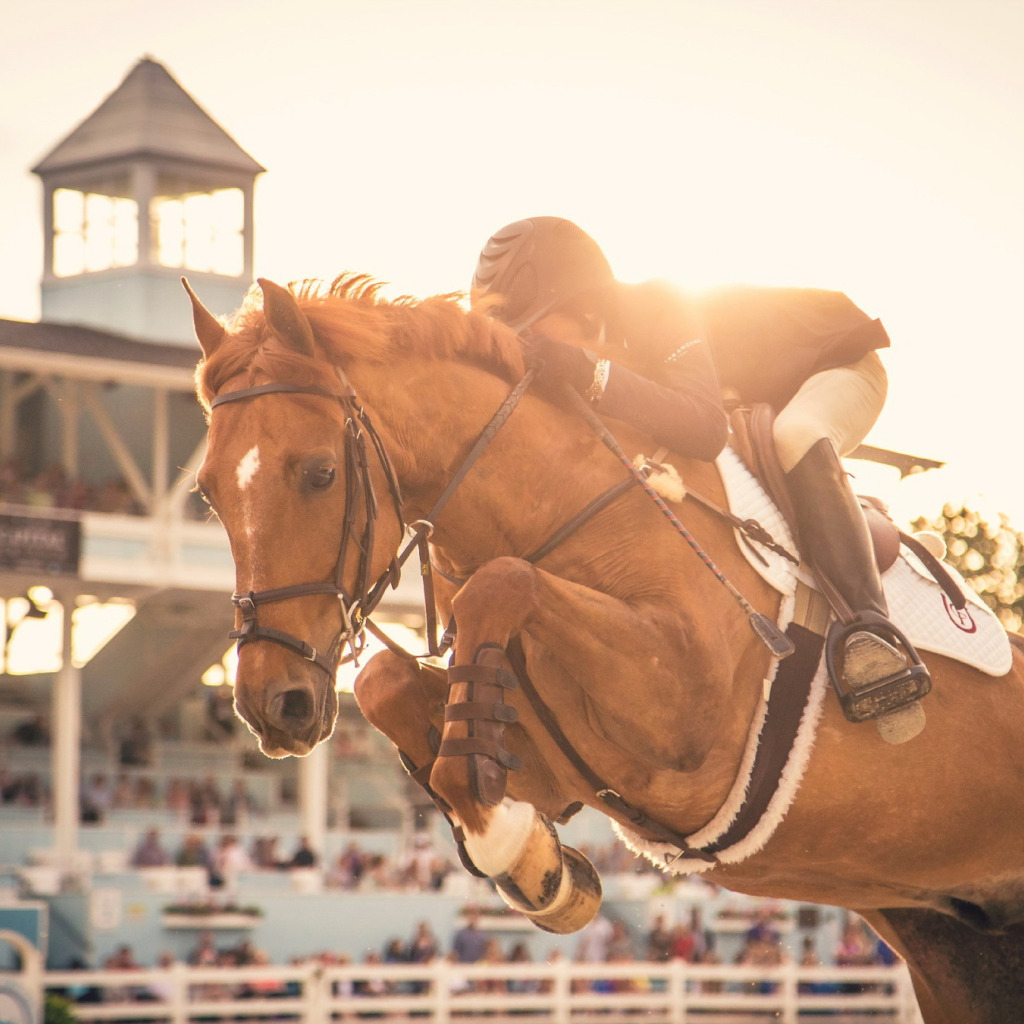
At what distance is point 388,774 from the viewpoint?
2692 cm

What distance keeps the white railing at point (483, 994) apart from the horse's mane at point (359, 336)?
10.1 meters

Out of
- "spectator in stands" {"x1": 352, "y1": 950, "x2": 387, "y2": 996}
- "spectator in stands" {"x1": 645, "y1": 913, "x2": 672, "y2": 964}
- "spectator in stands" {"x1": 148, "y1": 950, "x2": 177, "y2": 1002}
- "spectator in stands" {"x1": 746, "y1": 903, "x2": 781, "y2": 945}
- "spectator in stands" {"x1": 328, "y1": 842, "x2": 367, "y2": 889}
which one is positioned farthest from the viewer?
"spectator in stands" {"x1": 328, "y1": 842, "x2": 367, "y2": 889}

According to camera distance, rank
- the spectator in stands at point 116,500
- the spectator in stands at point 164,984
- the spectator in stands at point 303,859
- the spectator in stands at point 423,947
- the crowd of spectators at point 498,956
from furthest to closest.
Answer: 1. the spectator in stands at point 116,500
2. the spectator in stands at point 303,859
3. the spectator in stands at point 423,947
4. the crowd of spectators at point 498,956
5. the spectator in stands at point 164,984

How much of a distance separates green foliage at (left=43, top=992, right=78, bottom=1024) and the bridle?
32.7 ft

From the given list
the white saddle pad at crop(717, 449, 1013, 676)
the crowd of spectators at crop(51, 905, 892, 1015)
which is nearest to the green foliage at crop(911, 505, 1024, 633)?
the crowd of spectators at crop(51, 905, 892, 1015)

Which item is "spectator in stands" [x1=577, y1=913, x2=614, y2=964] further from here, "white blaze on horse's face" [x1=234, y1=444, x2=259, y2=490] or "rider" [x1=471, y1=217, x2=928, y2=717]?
"white blaze on horse's face" [x1=234, y1=444, x2=259, y2=490]

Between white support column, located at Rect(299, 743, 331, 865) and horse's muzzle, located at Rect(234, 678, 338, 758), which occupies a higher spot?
horse's muzzle, located at Rect(234, 678, 338, 758)

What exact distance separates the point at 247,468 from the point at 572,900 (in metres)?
1.44

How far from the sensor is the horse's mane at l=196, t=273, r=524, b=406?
14.6 ft

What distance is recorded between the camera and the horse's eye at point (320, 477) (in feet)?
13.9

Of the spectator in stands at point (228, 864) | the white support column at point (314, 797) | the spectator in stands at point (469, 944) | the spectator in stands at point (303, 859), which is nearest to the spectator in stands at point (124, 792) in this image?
the white support column at point (314, 797)

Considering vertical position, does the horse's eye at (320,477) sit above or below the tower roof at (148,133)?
below

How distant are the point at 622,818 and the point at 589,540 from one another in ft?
2.86

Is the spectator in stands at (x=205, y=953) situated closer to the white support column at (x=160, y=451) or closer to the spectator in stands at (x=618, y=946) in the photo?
the spectator in stands at (x=618, y=946)
